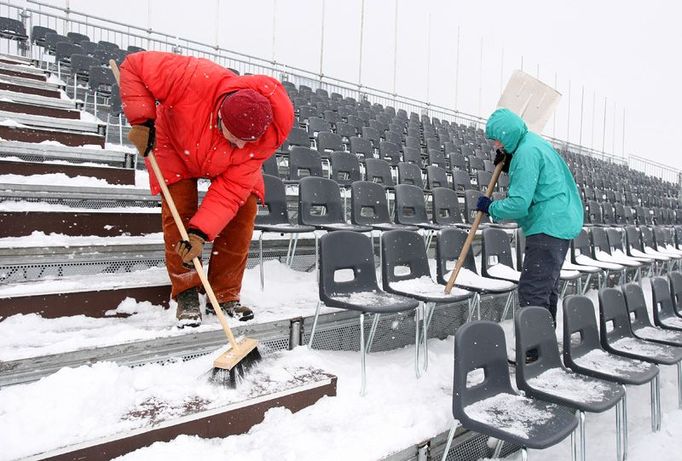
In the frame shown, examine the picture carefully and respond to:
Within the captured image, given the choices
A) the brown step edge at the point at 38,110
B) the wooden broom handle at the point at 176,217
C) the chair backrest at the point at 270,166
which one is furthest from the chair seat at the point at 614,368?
the brown step edge at the point at 38,110

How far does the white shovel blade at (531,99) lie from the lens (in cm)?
373

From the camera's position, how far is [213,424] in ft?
5.86

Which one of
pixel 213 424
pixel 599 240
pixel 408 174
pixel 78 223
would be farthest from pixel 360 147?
pixel 213 424

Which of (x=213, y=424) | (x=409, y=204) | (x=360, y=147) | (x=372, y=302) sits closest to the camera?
(x=213, y=424)

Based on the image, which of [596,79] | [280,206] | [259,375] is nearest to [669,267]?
[280,206]

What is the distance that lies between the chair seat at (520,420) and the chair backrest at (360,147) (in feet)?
15.6

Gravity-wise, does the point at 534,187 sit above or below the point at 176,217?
above

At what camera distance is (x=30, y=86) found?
535 centimetres

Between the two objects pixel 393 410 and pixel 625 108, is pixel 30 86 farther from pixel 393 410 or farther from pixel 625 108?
pixel 625 108

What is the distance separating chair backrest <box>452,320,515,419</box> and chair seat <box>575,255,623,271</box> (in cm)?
303

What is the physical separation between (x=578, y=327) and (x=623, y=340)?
2.17 ft

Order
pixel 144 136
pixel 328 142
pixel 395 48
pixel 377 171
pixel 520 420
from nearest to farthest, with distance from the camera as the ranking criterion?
pixel 520 420 < pixel 144 136 < pixel 377 171 < pixel 328 142 < pixel 395 48

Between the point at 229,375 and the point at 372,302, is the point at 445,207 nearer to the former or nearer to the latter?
the point at 372,302

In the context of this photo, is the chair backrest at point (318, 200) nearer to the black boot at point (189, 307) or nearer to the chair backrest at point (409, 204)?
the chair backrest at point (409, 204)
